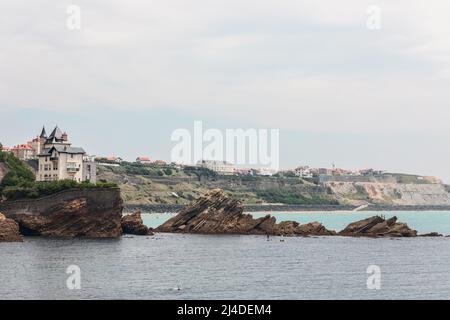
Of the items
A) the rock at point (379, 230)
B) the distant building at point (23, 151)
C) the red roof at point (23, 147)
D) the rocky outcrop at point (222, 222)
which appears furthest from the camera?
the red roof at point (23, 147)

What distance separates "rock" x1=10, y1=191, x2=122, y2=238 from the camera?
11644 centimetres

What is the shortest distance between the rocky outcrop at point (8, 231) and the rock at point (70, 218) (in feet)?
29.9

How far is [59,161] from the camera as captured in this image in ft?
436

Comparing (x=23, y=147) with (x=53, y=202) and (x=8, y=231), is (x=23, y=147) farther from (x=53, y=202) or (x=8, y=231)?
(x=8, y=231)

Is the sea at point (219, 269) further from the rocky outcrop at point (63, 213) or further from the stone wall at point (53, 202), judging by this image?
the stone wall at point (53, 202)

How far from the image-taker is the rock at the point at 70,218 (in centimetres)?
11644

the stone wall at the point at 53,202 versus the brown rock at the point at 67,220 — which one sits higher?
the stone wall at the point at 53,202

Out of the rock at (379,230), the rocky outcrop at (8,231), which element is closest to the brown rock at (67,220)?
the rocky outcrop at (8,231)

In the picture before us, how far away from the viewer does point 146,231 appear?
134 metres

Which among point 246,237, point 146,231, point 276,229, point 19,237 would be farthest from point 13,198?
point 276,229

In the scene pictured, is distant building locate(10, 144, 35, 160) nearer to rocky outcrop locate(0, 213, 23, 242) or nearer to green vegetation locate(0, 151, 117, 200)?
green vegetation locate(0, 151, 117, 200)

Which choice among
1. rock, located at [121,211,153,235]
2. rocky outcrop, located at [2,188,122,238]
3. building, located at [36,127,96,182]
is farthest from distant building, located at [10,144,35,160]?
rocky outcrop, located at [2,188,122,238]

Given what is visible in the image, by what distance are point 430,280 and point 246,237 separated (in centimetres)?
5992
